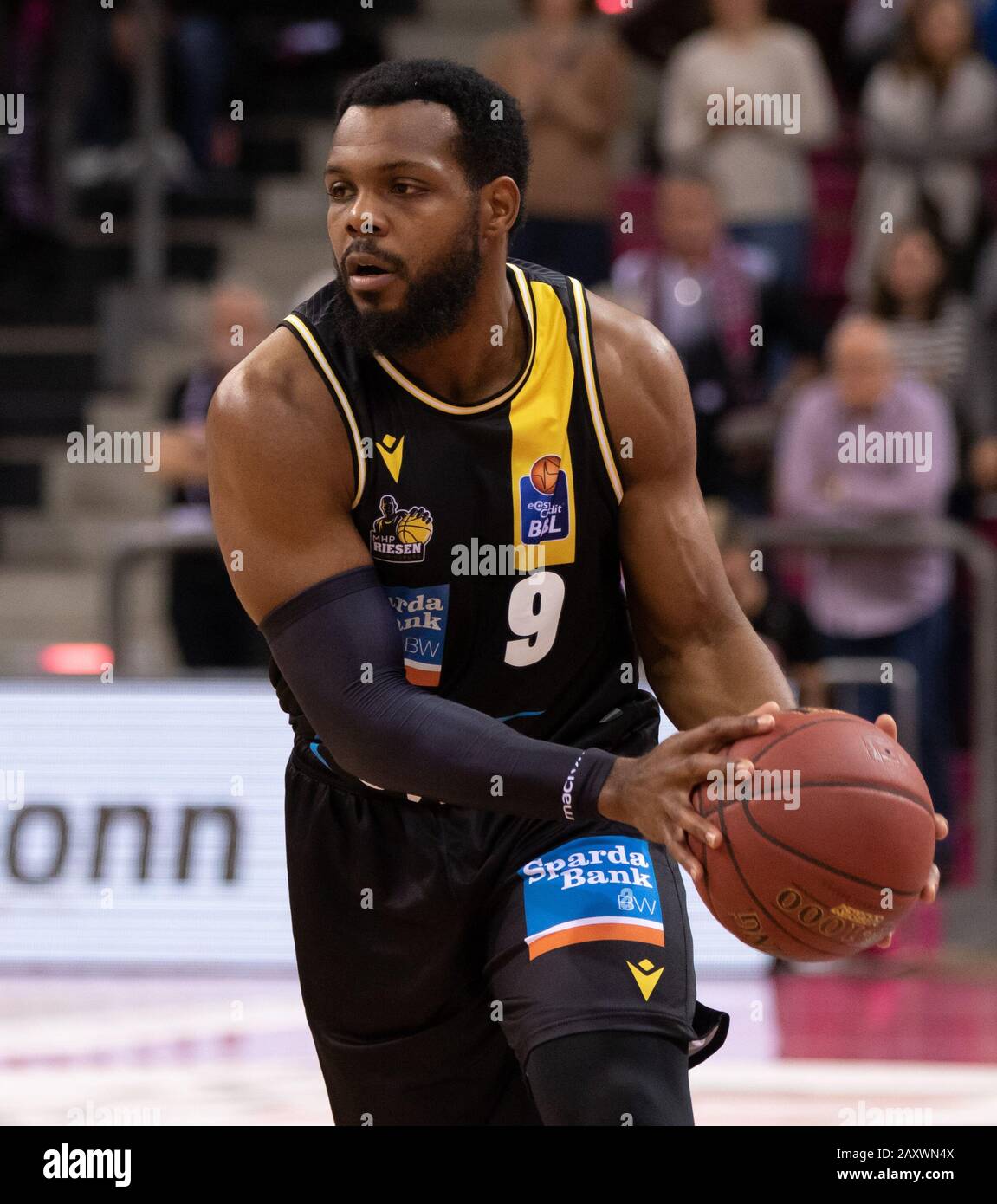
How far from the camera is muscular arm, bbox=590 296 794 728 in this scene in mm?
3521

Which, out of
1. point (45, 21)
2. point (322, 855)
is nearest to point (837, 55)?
point (45, 21)

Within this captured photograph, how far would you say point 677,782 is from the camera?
118 inches

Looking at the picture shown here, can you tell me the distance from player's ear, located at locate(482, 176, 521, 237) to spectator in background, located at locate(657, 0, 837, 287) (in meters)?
5.82

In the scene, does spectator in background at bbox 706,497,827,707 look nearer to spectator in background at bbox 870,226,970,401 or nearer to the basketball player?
spectator in background at bbox 870,226,970,401

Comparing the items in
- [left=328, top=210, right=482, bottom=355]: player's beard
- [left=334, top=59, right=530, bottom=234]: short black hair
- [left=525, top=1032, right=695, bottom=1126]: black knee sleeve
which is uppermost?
[left=334, top=59, right=530, bottom=234]: short black hair

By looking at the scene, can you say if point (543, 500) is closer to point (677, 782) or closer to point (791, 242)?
point (677, 782)

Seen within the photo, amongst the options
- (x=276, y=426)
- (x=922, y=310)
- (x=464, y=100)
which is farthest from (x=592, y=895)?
(x=922, y=310)

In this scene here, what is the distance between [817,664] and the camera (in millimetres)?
7578

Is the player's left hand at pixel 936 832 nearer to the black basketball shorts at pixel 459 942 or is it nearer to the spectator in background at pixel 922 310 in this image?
the black basketball shorts at pixel 459 942

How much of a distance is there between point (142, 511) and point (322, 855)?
703cm

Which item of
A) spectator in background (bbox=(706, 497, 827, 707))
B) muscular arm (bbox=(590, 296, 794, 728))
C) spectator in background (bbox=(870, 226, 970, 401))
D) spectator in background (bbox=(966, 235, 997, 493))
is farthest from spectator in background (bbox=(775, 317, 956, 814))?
muscular arm (bbox=(590, 296, 794, 728))

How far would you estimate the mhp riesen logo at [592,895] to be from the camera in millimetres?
3340
